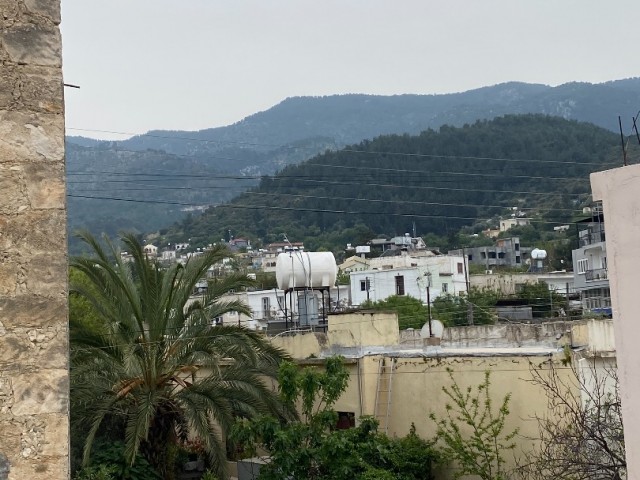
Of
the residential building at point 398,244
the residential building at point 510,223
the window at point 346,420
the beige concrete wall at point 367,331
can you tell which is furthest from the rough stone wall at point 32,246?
the residential building at point 510,223

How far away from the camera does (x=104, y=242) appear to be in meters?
16.2

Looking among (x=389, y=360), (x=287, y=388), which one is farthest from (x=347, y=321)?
(x=287, y=388)

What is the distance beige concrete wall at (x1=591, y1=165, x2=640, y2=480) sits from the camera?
16.0ft

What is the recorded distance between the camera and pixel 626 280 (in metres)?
5.04

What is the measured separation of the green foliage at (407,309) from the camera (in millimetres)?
40750

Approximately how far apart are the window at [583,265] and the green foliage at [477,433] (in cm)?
4432

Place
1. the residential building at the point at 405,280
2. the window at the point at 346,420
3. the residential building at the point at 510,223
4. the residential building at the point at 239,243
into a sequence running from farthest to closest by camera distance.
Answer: the residential building at the point at 510,223 → the residential building at the point at 239,243 → the residential building at the point at 405,280 → the window at the point at 346,420

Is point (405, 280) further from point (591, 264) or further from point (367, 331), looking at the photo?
point (367, 331)

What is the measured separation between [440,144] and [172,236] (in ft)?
110

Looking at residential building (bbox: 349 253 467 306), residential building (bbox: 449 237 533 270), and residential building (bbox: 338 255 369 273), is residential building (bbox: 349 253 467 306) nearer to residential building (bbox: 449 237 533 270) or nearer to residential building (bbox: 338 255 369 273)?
residential building (bbox: 338 255 369 273)

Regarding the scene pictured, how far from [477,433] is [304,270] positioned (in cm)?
872

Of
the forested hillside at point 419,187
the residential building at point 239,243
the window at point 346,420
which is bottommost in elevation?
the window at point 346,420

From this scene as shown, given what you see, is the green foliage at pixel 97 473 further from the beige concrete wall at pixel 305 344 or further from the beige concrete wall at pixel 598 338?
the beige concrete wall at pixel 598 338

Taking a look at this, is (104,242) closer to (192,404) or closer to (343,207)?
(192,404)
